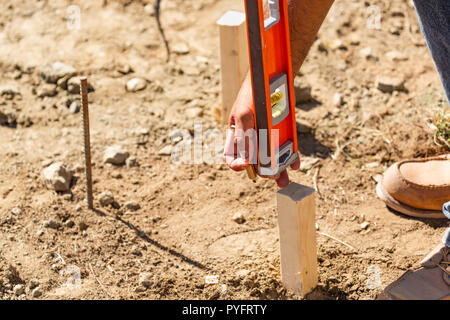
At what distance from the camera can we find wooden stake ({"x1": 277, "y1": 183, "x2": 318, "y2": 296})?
7.60 ft

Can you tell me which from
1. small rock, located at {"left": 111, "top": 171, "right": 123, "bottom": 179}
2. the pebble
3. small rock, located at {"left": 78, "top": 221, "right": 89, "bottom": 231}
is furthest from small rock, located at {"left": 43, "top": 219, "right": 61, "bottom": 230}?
small rock, located at {"left": 111, "top": 171, "right": 123, "bottom": 179}

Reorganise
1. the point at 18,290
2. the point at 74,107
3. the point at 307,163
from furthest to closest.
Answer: the point at 74,107 < the point at 307,163 < the point at 18,290

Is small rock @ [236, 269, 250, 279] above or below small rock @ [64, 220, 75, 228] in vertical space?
below

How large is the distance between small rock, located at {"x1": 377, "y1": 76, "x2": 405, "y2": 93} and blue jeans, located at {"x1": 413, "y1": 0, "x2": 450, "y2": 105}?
1.56m

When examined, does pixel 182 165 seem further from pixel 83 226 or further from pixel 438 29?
pixel 438 29

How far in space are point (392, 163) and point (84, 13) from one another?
8.32 feet

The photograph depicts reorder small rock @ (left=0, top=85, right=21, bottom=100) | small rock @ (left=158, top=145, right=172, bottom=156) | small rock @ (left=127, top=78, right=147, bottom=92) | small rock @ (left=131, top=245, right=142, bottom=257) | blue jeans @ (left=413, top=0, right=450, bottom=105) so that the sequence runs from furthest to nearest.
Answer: small rock @ (left=127, top=78, right=147, bottom=92) < small rock @ (left=0, top=85, right=21, bottom=100) < small rock @ (left=158, top=145, right=172, bottom=156) < small rock @ (left=131, top=245, right=142, bottom=257) < blue jeans @ (left=413, top=0, right=450, bottom=105)

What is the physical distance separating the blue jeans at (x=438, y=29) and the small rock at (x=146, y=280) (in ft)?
4.65

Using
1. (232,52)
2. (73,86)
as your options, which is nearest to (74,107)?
(73,86)

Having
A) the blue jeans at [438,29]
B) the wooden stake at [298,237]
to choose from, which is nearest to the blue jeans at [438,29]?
the blue jeans at [438,29]

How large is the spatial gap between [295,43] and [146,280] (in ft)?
3.80

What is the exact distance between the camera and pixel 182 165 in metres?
3.34

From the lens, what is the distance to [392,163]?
3.34 meters

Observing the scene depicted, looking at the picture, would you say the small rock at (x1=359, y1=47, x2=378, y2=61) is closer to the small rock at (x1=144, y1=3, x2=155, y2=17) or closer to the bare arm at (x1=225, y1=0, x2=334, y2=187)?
the small rock at (x1=144, y1=3, x2=155, y2=17)
